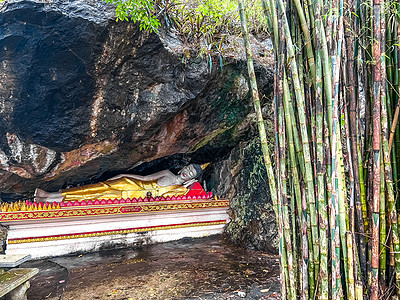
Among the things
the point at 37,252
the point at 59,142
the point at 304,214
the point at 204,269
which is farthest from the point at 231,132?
the point at 37,252

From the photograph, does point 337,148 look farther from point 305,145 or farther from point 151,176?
point 151,176

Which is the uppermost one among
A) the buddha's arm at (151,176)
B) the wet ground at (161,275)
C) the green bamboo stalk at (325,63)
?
the green bamboo stalk at (325,63)

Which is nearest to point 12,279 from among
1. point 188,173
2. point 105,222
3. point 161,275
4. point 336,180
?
point 161,275

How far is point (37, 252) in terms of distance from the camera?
381 centimetres

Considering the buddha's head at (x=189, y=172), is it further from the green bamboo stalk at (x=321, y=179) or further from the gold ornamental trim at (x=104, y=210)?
the green bamboo stalk at (x=321, y=179)

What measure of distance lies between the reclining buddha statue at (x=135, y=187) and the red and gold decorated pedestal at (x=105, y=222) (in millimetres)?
180

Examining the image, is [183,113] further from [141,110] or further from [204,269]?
[204,269]

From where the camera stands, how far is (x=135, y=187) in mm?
4566

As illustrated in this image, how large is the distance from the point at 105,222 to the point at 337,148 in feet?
13.2

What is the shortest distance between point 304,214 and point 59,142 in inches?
112

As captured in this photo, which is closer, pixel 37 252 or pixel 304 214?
pixel 304 214

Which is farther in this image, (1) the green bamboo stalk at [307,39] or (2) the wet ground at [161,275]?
(2) the wet ground at [161,275]

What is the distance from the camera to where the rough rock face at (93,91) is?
2.53 meters

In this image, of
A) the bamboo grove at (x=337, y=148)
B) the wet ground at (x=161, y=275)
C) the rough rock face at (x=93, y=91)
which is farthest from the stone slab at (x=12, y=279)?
the bamboo grove at (x=337, y=148)
